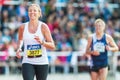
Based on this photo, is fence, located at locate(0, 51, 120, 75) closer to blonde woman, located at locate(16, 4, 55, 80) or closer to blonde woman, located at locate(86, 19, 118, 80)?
blonde woman, located at locate(86, 19, 118, 80)

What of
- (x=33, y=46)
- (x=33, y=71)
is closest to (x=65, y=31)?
(x=33, y=46)

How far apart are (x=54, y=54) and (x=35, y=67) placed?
821 centimetres

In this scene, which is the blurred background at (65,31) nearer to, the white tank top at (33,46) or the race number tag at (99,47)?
the race number tag at (99,47)

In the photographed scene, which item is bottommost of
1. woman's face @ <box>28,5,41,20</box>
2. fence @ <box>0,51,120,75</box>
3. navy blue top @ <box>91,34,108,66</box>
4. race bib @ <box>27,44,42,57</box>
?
fence @ <box>0,51,120,75</box>

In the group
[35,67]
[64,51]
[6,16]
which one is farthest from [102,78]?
[6,16]

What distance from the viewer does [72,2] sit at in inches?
823

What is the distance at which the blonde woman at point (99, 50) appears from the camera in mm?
11648

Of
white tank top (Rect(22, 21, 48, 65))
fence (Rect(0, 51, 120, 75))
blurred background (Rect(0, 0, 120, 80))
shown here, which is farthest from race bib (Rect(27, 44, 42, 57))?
fence (Rect(0, 51, 120, 75))

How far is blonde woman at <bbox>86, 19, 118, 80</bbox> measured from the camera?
38.2 ft

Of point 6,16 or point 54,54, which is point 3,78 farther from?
point 6,16

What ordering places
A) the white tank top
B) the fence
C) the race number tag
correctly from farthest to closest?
the fence, the race number tag, the white tank top

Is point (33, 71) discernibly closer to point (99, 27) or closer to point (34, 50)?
point (34, 50)

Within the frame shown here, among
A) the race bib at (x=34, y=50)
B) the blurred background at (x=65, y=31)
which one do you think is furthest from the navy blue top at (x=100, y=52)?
the blurred background at (x=65, y=31)

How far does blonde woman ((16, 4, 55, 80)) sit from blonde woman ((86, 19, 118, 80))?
109 inches
